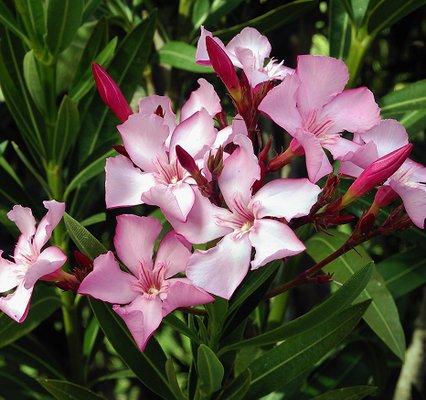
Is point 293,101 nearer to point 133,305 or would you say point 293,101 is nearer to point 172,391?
point 133,305

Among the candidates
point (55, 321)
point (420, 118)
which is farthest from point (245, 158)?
point (55, 321)

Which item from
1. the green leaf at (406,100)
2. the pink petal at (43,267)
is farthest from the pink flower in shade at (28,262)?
the green leaf at (406,100)

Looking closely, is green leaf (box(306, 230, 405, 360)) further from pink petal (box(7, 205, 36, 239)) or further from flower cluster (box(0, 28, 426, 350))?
pink petal (box(7, 205, 36, 239))

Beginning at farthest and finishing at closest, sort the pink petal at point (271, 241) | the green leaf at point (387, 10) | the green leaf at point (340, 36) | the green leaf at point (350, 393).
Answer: the green leaf at point (340, 36), the green leaf at point (387, 10), the green leaf at point (350, 393), the pink petal at point (271, 241)

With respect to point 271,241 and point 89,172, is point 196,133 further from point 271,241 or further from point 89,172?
point 89,172

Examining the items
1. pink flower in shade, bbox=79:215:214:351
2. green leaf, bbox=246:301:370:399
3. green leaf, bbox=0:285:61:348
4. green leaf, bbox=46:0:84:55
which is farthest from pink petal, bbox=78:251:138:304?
green leaf, bbox=46:0:84:55

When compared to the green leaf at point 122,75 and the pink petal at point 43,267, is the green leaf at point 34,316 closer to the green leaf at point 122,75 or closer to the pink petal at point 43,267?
the green leaf at point 122,75

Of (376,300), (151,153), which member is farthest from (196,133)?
(376,300)

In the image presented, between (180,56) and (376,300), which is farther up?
(180,56)
